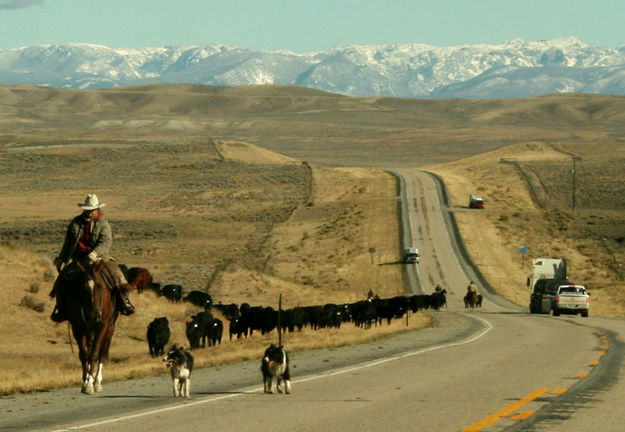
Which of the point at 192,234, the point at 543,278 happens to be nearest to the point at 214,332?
the point at 543,278

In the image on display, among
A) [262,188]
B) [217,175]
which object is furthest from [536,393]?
[217,175]

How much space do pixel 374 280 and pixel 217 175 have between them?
60113 mm

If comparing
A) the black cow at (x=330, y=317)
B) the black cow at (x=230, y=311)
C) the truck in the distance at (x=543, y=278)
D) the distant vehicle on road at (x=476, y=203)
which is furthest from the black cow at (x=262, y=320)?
the distant vehicle on road at (x=476, y=203)

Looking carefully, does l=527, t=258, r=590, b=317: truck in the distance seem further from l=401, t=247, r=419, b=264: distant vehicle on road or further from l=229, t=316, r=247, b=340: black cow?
l=401, t=247, r=419, b=264: distant vehicle on road

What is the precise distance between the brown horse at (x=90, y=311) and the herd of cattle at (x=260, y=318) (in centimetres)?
1290

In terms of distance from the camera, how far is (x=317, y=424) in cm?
1394

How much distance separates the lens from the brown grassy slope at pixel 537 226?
8325 cm

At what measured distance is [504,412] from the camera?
15.2 meters

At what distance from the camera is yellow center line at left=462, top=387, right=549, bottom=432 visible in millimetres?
13731

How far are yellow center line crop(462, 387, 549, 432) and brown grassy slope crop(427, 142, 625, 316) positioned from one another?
47.1 m

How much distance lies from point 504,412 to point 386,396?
2.44 m

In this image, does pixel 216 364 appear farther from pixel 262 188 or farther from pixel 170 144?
pixel 170 144

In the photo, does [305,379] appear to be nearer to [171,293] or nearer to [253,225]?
[171,293]

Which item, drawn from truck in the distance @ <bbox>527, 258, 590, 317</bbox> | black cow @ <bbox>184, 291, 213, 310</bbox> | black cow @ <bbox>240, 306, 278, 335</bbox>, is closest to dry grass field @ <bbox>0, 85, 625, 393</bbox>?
black cow @ <bbox>184, 291, 213, 310</bbox>
